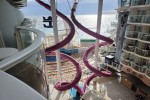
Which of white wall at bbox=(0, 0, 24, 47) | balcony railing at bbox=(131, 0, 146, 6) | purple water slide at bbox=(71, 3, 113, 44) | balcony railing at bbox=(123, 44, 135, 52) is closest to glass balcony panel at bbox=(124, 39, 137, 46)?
balcony railing at bbox=(123, 44, 135, 52)

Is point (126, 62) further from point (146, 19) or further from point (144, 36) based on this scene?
point (146, 19)

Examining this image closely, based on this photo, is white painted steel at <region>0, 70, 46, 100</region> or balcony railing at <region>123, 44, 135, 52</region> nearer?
white painted steel at <region>0, 70, 46, 100</region>

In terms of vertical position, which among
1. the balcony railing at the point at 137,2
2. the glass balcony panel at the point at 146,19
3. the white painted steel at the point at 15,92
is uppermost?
the balcony railing at the point at 137,2

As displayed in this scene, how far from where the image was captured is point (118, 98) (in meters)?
4.05

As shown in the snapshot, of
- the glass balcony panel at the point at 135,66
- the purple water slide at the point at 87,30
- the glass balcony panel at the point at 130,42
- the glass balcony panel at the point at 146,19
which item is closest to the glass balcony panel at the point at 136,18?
the glass balcony panel at the point at 146,19

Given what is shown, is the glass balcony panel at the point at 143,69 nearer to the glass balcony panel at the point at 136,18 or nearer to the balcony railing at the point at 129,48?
the balcony railing at the point at 129,48

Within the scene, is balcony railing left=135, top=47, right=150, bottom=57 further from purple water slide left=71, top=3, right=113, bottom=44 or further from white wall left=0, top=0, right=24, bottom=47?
white wall left=0, top=0, right=24, bottom=47

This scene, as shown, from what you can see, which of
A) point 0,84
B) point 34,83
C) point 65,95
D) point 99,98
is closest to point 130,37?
point 99,98

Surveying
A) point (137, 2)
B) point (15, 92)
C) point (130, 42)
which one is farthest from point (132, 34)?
point (15, 92)

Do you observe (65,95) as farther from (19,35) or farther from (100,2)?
(100,2)

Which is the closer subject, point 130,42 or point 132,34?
point 132,34

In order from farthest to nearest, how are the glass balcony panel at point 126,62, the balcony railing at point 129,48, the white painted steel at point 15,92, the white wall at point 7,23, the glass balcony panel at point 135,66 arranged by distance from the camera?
the glass balcony panel at point 126,62
the balcony railing at point 129,48
the glass balcony panel at point 135,66
the white wall at point 7,23
the white painted steel at point 15,92

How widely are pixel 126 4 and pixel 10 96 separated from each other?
15.2 ft

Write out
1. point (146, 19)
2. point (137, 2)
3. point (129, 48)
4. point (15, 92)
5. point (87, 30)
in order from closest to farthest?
1. point (15, 92)
2. point (87, 30)
3. point (146, 19)
4. point (137, 2)
5. point (129, 48)
